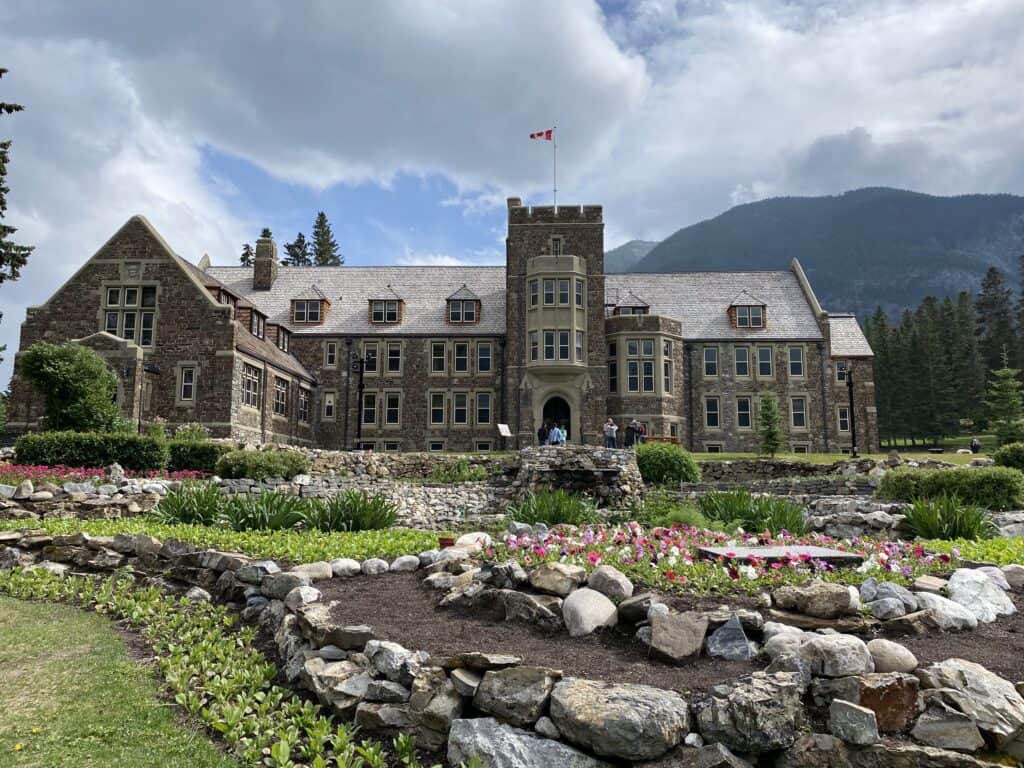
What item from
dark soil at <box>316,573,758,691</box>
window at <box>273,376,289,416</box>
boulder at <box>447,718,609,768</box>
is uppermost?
window at <box>273,376,289,416</box>

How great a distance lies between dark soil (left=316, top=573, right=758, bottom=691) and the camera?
5.28 metres

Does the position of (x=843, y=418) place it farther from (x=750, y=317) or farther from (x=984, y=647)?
(x=984, y=647)

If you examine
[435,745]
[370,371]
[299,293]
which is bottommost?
[435,745]

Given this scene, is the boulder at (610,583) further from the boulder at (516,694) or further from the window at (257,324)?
the window at (257,324)

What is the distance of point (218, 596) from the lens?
30.5ft

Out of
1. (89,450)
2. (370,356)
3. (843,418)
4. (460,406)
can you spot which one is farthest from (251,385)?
(843,418)

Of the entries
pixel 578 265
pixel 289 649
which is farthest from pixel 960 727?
pixel 578 265

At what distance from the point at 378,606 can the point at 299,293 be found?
40.1 meters

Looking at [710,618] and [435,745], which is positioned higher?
[710,618]

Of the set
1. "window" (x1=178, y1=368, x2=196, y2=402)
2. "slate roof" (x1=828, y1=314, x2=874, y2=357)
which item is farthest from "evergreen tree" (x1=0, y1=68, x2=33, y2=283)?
"slate roof" (x1=828, y1=314, x2=874, y2=357)

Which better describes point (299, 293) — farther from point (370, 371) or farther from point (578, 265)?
point (578, 265)

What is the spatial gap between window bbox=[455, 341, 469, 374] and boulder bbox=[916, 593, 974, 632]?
35.8 metres

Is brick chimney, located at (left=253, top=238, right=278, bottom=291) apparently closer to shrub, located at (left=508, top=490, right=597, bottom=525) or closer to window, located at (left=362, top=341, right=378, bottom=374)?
window, located at (left=362, top=341, right=378, bottom=374)

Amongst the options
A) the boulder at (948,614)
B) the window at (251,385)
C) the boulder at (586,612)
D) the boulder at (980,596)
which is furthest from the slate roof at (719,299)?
Answer: the boulder at (586,612)
